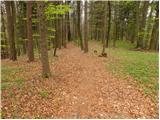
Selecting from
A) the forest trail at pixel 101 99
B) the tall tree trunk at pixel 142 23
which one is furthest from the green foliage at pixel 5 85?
the tall tree trunk at pixel 142 23

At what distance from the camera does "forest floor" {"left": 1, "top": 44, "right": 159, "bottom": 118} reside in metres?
6.69

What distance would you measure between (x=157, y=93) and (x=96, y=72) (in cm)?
428

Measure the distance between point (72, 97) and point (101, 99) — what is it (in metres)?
1.13

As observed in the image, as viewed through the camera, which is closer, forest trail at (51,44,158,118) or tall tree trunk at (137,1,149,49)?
forest trail at (51,44,158,118)

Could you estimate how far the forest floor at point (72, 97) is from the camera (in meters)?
6.69

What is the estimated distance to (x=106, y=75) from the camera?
37.2 ft

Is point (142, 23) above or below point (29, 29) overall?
above

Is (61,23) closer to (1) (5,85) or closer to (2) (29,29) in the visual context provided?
(2) (29,29)

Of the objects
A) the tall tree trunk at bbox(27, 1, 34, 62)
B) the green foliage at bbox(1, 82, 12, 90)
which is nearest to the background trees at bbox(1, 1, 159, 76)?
the tall tree trunk at bbox(27, 1, 34, 62)

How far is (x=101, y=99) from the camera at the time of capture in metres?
7.84

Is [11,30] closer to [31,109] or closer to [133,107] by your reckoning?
[31,109]

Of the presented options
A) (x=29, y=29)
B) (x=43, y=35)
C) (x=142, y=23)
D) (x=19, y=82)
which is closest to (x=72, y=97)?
(x=19, y=82)

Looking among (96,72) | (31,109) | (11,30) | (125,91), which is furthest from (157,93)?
(11,30)

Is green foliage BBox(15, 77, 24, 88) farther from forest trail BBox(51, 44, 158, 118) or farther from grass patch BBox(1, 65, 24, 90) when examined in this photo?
forest trail BBox(51, 44, 158, 118)
